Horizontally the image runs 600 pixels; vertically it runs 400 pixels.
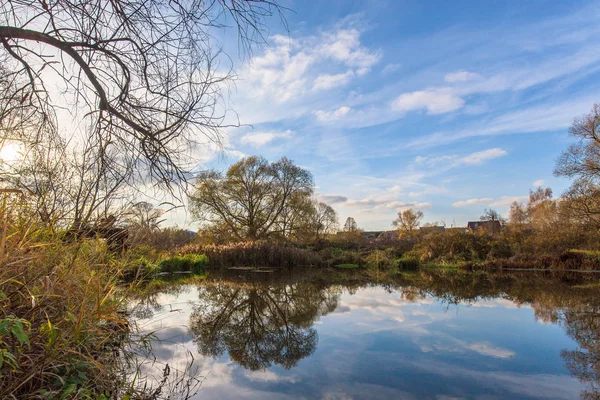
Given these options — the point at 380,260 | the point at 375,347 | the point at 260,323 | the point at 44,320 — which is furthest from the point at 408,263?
the point at 44,320

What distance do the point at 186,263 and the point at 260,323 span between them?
1179 centimetres

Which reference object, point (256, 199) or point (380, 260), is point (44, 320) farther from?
point (256, 199)

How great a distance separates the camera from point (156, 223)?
3379 mm

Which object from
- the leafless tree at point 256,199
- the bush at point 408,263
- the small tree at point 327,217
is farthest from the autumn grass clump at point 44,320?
the small tree at point 327,217

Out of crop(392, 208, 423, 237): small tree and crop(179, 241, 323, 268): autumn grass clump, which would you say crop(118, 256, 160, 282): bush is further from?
crop(392, 208, 423, 237): small tree

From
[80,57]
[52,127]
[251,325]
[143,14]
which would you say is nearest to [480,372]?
[251,325]

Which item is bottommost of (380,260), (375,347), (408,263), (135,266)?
(375,347)

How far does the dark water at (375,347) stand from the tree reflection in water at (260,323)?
0.05ft

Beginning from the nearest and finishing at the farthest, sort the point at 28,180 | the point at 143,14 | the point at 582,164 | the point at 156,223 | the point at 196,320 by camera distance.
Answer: the point at 143,14
the point at 28,180
the point at 156,223
the point at 196,320
the point at 582,164

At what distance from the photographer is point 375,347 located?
4.05m

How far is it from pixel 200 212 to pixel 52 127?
800 inches

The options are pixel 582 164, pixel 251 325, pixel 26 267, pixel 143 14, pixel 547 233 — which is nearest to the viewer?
pixel 26 267

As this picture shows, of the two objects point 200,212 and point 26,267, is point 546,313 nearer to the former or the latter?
point 26,267

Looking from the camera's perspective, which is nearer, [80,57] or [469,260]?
[80,57]
